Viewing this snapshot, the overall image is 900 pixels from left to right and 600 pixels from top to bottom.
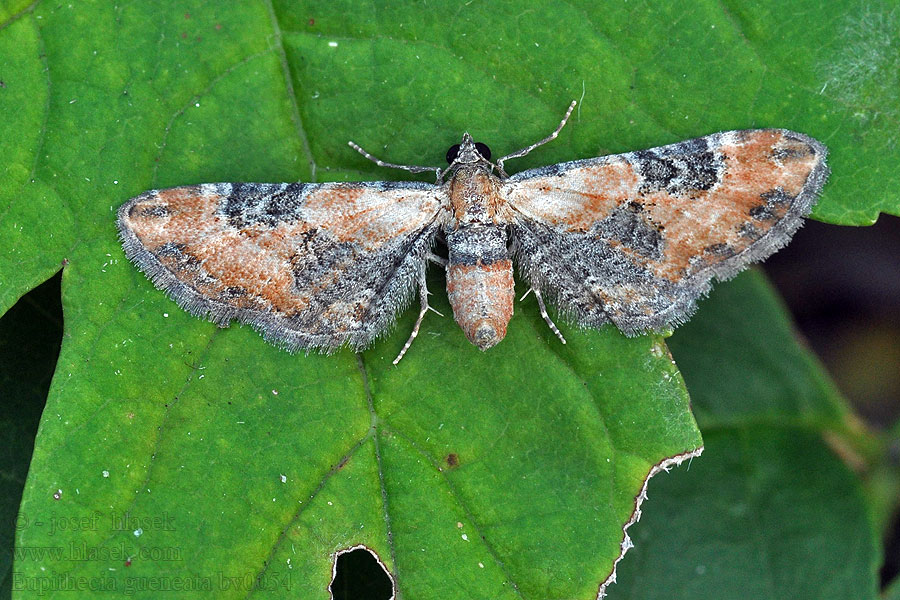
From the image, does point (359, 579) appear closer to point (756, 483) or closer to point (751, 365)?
point (756, 483)

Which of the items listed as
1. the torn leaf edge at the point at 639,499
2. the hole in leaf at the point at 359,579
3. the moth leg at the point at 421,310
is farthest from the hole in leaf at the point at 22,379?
the torn leaf edge at the point at 639,499

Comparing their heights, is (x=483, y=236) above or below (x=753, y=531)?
above

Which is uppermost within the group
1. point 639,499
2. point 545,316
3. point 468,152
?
point 468,152

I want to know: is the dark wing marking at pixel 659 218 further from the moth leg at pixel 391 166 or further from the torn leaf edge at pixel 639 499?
the torn leaf edge at pixel 639 499

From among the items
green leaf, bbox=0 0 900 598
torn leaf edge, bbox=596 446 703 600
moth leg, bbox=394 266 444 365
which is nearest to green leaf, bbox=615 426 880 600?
torn leaf edge, bbox=596 446 703 600

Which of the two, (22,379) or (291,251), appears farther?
(22,379)

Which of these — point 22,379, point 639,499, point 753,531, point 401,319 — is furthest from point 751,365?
point 22,379
